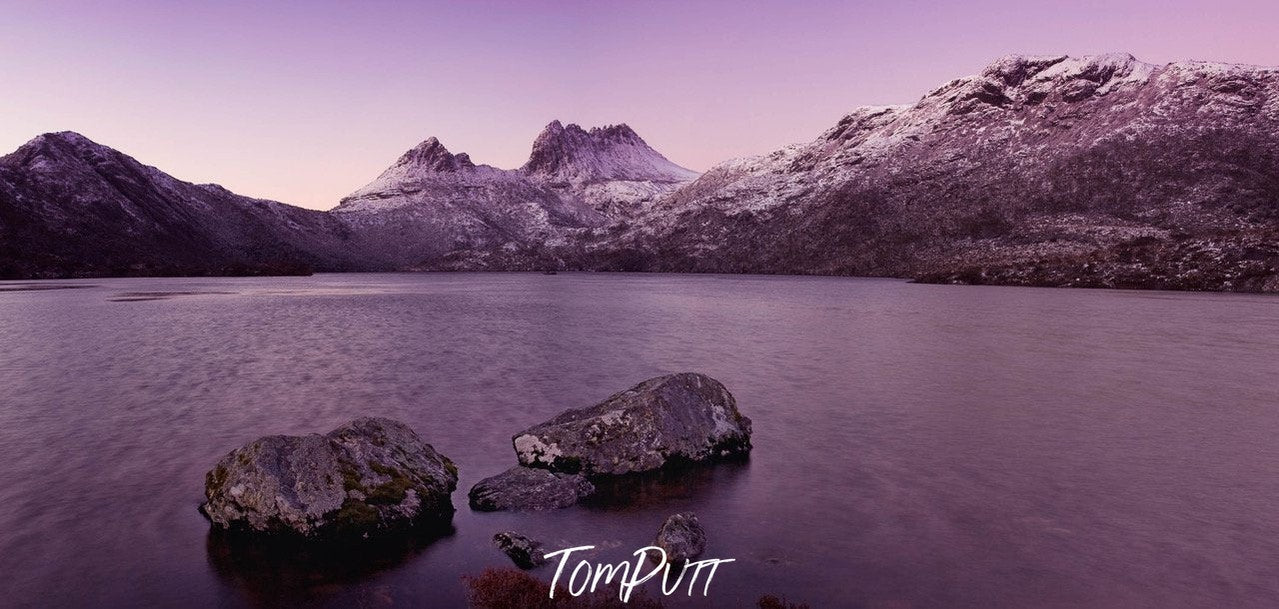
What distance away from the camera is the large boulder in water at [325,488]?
12.8 meters

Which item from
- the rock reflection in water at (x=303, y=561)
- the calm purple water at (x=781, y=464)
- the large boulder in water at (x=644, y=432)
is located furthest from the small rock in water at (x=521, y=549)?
the large boulder in water at (x=644, y=432)

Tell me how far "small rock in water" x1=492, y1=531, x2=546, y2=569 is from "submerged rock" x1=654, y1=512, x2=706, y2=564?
216cm

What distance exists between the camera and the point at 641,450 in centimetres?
1744

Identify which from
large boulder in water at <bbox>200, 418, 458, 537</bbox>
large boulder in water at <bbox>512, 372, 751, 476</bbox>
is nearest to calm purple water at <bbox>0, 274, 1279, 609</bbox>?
large boulder in water at <bbox>200, 418, 458, 537</bbox>

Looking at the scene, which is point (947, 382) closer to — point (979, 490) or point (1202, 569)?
point (979, 490)

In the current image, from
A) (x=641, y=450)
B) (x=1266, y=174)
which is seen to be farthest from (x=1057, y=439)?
(x=1266, y=174)

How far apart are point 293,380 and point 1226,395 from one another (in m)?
39.5

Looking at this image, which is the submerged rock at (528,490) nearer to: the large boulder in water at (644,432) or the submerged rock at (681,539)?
the large boulder in water at (644,432)

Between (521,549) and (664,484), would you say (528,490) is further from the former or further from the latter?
(664,484)

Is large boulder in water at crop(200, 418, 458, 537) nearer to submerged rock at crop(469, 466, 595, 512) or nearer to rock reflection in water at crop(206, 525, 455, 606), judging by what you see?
rock reflection in water at crop(206, 525, 455, 606)

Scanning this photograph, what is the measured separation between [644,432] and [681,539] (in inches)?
223

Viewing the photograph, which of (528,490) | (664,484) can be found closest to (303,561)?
(528,490)

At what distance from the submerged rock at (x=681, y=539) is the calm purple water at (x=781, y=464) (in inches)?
13.2

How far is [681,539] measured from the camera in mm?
12148
